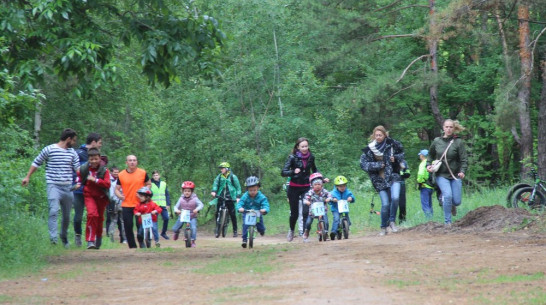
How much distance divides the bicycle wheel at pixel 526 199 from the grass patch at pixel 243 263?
261 inches

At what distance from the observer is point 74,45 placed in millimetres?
11539

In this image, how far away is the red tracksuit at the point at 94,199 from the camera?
47.8 ft

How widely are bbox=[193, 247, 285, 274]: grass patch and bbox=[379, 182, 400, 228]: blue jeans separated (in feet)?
10.8

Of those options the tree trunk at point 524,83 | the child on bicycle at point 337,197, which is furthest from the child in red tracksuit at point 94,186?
the tree trunk at point 524,83

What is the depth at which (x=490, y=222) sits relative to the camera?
15.5 meters

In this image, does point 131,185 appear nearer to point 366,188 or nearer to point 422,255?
point 422,255

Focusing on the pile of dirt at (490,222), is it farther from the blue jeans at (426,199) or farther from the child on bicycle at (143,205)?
the child on bicycle at (143,205)

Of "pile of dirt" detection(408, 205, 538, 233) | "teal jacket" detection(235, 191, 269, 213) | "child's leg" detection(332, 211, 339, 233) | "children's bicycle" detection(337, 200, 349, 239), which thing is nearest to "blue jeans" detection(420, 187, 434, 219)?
"pile of dirt" detection(408, 205, 538, 233)

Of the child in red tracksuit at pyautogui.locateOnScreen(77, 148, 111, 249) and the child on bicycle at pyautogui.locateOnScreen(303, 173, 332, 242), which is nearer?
the child in red tracksuit at pyautogui.locateOnScreen(77, 148, 111, 249)

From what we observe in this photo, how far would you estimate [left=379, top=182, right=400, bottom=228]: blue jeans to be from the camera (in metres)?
16.3

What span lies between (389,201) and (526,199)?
3.73 m

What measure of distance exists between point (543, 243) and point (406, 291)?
4987 mm

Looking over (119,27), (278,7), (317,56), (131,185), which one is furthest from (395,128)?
(119,27)

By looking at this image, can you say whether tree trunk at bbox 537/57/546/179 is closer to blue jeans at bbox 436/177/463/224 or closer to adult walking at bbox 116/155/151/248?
blue jeans at bbox 436/177/463/224
